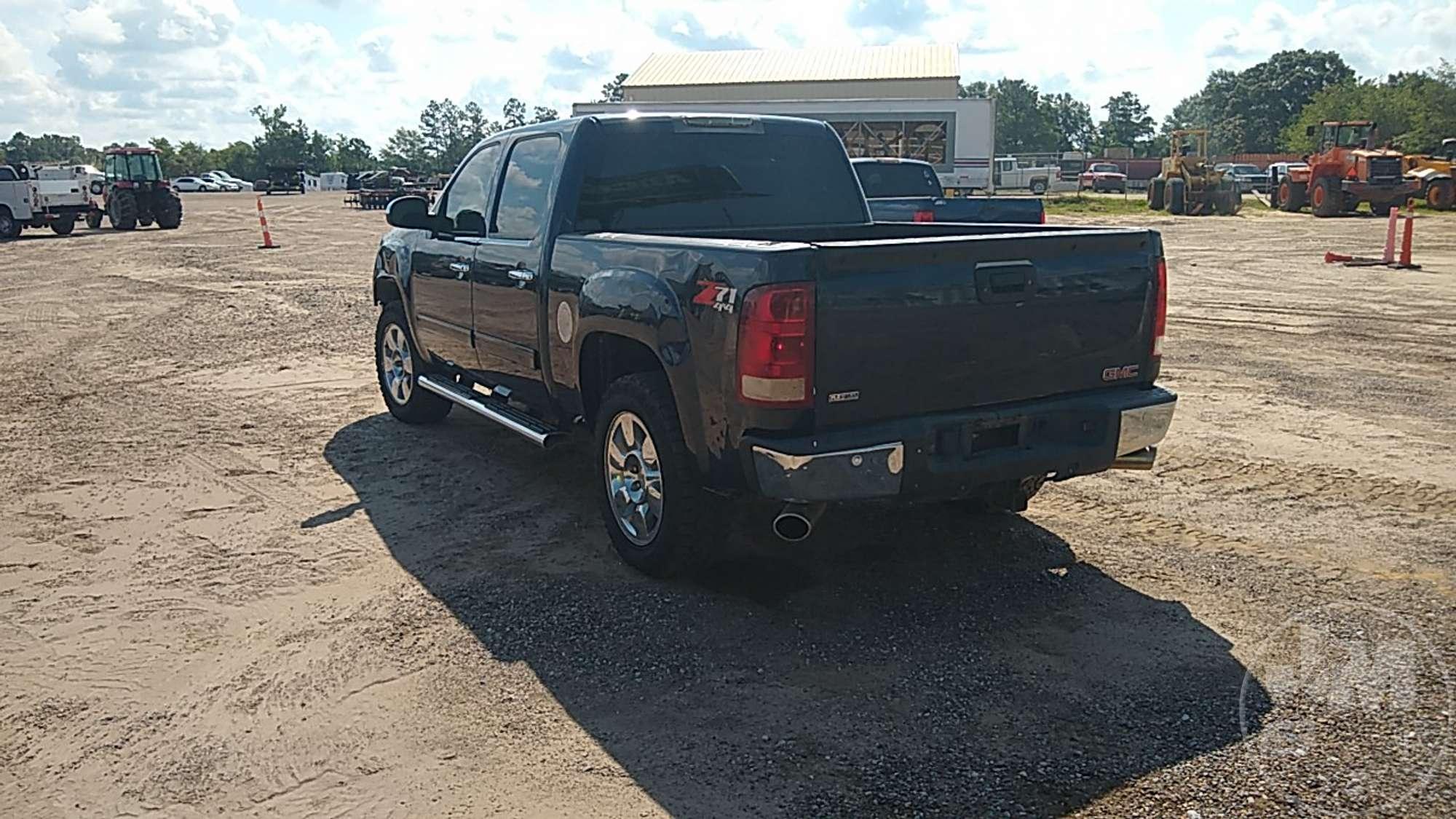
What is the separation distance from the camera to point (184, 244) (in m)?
26.6

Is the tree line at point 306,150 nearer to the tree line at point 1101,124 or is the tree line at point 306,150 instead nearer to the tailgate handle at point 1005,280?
the tree line at point 1101,124

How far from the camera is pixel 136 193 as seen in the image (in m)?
33.1

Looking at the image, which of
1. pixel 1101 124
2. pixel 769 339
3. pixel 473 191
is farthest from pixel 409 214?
pixel 1101 124

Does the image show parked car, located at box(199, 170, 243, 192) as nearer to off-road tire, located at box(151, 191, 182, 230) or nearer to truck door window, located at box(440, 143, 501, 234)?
off-road tire, located at box(151, 191, 182, 230)

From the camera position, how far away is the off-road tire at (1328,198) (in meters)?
32.8

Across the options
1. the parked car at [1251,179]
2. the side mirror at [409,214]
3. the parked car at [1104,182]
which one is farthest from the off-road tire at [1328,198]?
the side mirror at [409,214]

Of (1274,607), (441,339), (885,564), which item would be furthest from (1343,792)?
(441,339)

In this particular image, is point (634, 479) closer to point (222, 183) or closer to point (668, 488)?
point (668, 488)

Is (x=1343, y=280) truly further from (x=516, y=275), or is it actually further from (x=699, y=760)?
(x=699, y=760)

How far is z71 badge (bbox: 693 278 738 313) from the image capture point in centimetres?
420

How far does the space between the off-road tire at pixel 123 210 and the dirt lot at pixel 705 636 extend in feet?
92.4

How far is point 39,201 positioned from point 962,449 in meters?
32.5

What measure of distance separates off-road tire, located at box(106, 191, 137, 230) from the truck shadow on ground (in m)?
31.3

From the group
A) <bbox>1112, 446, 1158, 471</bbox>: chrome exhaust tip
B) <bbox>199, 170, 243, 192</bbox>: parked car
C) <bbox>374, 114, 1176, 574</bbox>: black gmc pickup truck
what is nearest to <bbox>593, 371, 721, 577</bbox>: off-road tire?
<bbox>374, 114, 1176, 574</bbox>: black gmc pickup truck
